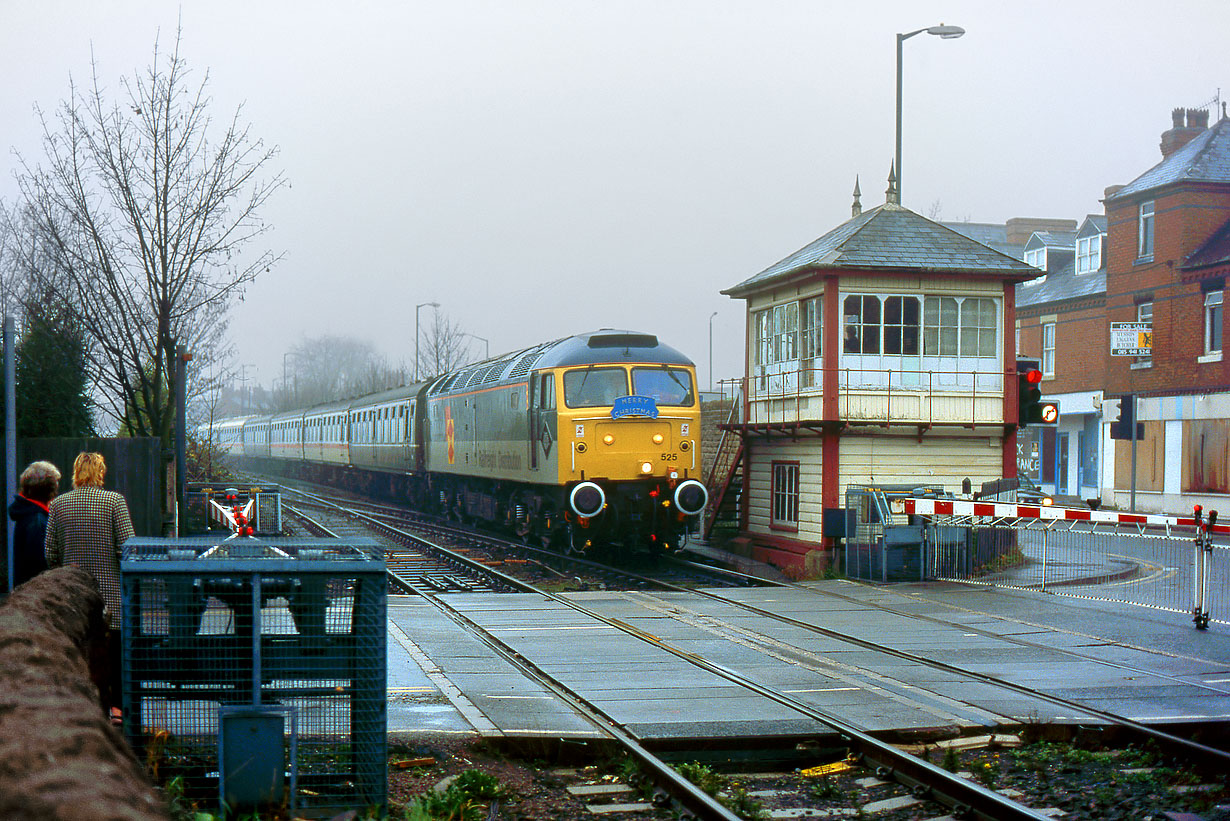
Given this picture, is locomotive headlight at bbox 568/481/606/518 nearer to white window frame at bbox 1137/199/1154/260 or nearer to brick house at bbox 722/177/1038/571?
brick house at bbox 722/177/1038/571

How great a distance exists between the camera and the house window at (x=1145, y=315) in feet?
116

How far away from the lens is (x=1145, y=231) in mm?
35688

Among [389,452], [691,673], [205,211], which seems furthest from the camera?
[389,452]

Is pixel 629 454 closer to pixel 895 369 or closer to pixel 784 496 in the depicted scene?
pixel 784 496

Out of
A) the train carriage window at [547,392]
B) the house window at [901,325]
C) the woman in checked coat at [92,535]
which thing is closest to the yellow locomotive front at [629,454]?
the train carriage window at [547,392]

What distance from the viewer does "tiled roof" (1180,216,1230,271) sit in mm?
32531

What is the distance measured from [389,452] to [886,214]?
61.7ft

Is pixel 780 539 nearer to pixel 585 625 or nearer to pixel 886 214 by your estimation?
pixel 886 214

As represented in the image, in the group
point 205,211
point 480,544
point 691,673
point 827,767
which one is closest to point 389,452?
point 480,544

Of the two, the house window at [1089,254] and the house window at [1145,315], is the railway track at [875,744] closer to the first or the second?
the house window at [1145,315]

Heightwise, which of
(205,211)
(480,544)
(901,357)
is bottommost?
(480,544)

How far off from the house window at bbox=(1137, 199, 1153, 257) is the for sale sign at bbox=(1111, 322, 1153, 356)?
10.1ft

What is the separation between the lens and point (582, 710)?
8453mm

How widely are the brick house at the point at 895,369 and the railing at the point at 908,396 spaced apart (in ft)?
0.07
